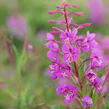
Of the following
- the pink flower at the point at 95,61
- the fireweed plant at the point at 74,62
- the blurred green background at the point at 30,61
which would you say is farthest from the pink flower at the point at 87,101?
the blurred green background at the point at 30,61

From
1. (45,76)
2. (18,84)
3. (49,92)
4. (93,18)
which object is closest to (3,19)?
(93,18)

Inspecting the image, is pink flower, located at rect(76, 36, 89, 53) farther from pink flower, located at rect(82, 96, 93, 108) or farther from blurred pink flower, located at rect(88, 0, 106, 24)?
blurred pink flower, located at rect(88, 0, 106, 24)

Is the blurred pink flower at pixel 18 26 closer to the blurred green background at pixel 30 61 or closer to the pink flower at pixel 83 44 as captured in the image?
the blurred green background at pixel 30 61

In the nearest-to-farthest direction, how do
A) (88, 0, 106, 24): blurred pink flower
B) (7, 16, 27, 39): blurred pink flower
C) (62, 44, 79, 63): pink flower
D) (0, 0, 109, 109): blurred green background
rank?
(62, 44, 79, 63): pink flower → (0, 0, 109, 109): blurred green background → (7, 16, 27, 39): blurred pink flower → (88, 0, 106, 24): blurred pink flower

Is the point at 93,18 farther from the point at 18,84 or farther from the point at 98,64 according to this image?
the point at 98,64

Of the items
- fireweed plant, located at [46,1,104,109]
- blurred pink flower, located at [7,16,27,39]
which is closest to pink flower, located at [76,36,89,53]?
fireweed plant, located at [46,1,104,109]
